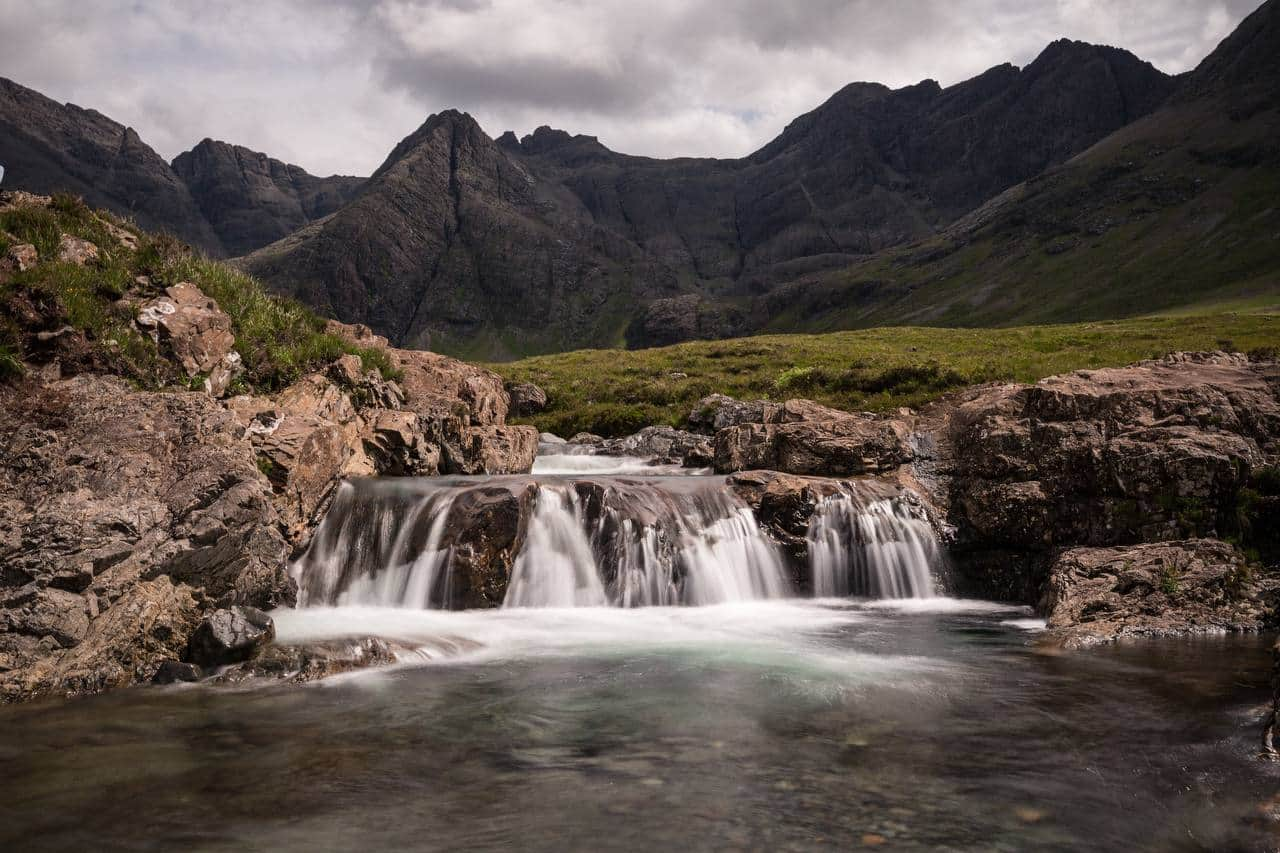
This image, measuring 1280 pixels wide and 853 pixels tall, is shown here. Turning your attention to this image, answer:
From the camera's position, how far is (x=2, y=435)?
41.2 feet

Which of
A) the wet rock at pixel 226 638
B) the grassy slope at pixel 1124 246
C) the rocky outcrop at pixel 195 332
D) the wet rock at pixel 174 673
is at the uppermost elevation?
the grassy slope at pixel 1124 246

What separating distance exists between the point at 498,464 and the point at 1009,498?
55.2 ft

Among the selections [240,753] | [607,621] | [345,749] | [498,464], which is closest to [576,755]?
[345,749]

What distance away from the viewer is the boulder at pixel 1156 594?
14.0 meters

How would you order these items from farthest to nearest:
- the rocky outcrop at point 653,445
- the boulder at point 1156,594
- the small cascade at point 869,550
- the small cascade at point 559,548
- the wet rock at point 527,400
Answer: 1. the wet rock at point 527,400
2. the rocky outcrop at point 653,445
3. the small cascade at point 869,550
4. the small cascade at point 559,548
5. the boulder at point 1156,594

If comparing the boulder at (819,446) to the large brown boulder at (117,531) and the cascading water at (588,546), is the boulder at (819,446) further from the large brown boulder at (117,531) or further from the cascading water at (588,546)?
the large brown boulder at (117,531)

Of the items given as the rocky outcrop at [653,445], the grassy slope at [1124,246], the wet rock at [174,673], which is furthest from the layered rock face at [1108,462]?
the grassy slope at [1124,246]

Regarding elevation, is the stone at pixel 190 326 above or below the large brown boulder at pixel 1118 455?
above

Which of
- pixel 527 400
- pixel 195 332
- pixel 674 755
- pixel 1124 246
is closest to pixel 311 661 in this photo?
pixel 674 755

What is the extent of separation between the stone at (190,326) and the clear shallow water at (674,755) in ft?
27.5

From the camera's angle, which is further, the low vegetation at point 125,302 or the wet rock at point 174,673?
the low vegetation at point 125,302

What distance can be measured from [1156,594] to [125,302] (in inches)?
957

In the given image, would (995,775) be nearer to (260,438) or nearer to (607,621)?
(607,621)

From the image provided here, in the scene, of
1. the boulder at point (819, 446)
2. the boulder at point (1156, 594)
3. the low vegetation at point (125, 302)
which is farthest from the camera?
the boulder at point (819, 446)
